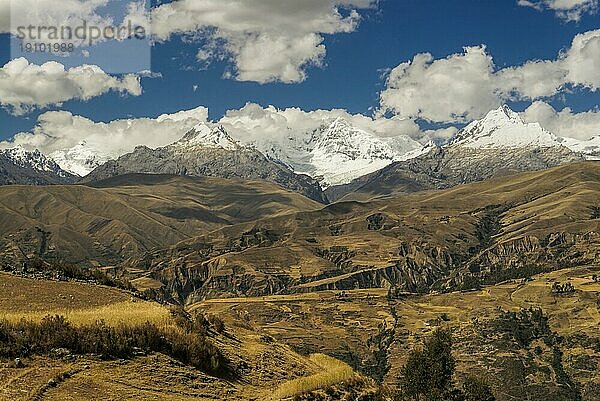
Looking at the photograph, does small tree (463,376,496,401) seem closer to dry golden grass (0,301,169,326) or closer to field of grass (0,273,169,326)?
field of grass (0,273,169,326)

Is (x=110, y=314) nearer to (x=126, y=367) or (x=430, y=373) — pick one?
(x=126, y=367)

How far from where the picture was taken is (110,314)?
105 ft

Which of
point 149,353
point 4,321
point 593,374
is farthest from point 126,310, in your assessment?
point 593,374

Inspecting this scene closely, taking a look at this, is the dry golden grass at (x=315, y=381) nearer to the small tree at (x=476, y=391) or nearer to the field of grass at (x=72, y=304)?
the field of grass at (x=72, y=304)

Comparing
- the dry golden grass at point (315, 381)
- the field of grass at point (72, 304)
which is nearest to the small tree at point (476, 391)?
the dry golden grass at point (315, 381)

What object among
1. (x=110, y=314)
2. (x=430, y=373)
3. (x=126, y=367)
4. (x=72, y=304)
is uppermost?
(x=72, y=304)

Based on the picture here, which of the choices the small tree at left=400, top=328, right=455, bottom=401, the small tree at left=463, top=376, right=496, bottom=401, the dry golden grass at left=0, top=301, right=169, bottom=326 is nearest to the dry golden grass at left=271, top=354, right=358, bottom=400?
the dry golden grass at left=0, top=301, right=169, bottom=326

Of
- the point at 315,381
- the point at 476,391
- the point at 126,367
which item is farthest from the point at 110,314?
the point at 476,391

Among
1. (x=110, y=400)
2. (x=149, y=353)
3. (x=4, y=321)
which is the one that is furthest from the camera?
(x=149, y=353)

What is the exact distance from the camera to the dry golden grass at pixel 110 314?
29594mm

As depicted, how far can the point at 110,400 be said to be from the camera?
24.6 m

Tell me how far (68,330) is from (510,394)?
145181 mm

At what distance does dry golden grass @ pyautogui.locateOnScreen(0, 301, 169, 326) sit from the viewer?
1165 inches

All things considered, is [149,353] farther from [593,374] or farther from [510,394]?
[593,374]
